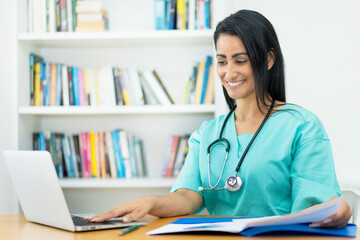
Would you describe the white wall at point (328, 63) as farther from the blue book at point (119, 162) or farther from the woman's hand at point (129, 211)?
the woman's hand at point (129, 211)

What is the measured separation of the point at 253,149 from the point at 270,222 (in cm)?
56

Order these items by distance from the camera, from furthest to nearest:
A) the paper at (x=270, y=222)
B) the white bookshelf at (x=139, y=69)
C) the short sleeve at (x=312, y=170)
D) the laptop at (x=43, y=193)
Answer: the white bookshelf at (x=139, y=69) → the short sleeve at (x=312, y=170) → the laptop at (x=43, y=193) → the paper at (x=270, y=222)

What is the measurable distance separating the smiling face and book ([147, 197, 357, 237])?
64cm

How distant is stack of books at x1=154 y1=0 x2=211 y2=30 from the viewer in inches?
103

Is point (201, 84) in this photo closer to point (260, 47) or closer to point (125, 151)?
point (125, 151)

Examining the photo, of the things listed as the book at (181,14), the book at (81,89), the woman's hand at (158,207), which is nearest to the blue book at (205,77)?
the book at (181,14)

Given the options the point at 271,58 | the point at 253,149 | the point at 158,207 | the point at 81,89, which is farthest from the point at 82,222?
the point at 81,89

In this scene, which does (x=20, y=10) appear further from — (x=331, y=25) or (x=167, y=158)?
(x=331, y=25)

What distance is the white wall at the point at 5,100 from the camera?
268cm

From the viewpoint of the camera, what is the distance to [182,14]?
262 cm

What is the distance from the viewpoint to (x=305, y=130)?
1.48 meters

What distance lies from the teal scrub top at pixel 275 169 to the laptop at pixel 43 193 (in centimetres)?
44

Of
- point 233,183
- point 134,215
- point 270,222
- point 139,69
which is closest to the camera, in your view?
point 270,222

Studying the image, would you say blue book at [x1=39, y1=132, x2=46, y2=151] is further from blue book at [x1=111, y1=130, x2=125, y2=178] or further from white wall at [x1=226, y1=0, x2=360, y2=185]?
white wall at [x1=226, y1=0, x2=360, y2=185]
